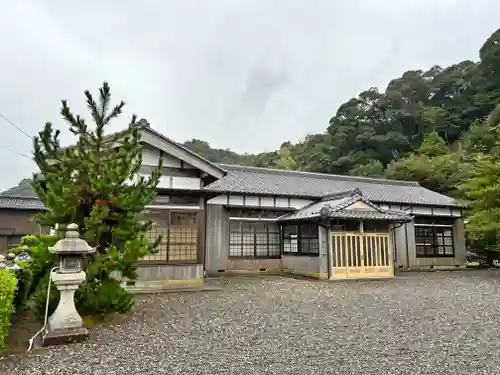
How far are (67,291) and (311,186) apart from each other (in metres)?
13.0

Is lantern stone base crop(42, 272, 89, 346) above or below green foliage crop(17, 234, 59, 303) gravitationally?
below

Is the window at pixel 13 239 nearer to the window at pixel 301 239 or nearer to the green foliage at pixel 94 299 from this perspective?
the window at pixel 301 239

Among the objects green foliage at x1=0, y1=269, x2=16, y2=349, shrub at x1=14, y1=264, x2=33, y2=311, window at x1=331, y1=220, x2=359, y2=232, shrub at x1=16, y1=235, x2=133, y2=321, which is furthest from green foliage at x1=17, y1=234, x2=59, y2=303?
window at x1=331, y1=220, x2=359, y2=232

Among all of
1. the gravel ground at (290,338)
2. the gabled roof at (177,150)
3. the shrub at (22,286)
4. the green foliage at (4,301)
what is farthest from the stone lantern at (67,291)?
the gabled roof at (177,150)

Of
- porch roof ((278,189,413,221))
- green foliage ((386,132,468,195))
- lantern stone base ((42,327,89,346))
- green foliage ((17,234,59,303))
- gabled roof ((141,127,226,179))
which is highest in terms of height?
green foliage ((386,132,468,195))

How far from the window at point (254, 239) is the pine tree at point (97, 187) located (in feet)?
23.9

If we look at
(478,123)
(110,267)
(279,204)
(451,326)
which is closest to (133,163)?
(110,267)

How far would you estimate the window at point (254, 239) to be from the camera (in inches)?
514

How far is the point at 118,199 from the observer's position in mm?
5617

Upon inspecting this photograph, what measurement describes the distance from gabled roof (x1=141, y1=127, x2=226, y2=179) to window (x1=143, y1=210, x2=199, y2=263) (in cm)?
136

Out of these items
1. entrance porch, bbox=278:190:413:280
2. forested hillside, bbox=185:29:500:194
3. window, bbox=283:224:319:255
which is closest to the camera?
entrance porch, bbox=278:190:413:280

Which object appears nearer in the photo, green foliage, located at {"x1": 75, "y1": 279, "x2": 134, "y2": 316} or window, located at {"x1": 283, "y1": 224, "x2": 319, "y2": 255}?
green foliage, located at {"x1": 75, "y1": 279, "x2": 134, "y2": 316}

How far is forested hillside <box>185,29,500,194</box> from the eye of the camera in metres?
32.1

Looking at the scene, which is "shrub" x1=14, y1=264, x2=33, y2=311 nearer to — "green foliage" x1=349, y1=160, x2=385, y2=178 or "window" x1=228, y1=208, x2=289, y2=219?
"window" x1=228, y1=208, x2=289, y2=219
